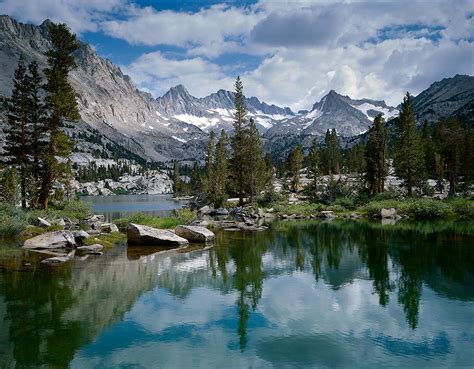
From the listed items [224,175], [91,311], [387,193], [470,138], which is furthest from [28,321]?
[470,138]

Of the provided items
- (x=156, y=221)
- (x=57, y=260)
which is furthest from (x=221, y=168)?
(x=57, y=260)

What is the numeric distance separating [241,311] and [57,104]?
35795 millimetres

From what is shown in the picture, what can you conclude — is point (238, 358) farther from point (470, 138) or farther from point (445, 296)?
point (470, 138)

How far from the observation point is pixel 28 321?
14.3m

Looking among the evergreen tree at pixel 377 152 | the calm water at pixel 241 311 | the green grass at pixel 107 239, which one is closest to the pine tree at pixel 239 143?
the evergreen tree at pixel 377 152

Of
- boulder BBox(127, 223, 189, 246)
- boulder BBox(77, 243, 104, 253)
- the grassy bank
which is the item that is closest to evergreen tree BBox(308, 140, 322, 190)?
the grassy bank

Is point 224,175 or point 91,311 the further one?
point 224,175

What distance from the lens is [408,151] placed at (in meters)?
69.8

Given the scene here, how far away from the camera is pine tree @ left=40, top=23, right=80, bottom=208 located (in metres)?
43.3

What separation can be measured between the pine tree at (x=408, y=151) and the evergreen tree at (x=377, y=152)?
241cm

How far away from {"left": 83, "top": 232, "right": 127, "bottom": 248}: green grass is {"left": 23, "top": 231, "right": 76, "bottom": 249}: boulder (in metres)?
1.35

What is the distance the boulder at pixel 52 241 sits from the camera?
28422 millimetres

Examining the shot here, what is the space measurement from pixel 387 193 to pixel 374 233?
31.9m

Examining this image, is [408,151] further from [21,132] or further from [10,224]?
[10,224]
